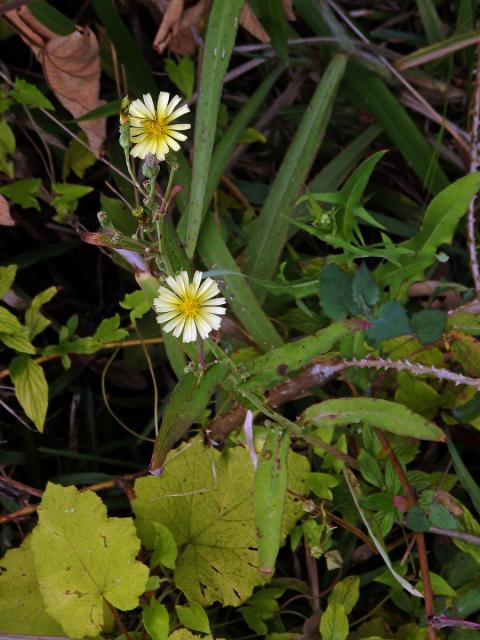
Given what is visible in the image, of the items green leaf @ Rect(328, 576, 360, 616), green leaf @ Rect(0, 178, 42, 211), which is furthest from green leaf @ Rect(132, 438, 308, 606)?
green leaf @ Rect(0, 178, 42, 211)

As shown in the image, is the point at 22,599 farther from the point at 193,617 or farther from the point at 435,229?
the point at 435,229

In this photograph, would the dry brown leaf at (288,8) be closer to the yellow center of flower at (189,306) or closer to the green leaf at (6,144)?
the green leaf at (6,144)

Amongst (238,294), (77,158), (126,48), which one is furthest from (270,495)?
(126,48)

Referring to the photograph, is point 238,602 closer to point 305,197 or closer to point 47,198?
point 305,197

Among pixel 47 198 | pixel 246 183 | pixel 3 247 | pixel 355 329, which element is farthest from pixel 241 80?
pixel 355 329

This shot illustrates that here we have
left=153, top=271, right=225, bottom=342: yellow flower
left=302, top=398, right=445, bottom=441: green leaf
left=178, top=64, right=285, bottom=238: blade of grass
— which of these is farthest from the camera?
left=178, top=64, right=285, bottom=238: blade of grass

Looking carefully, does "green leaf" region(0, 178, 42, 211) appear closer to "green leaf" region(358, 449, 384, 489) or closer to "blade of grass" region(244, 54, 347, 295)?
"blade of grass" region(244, 54, 347, 295)
